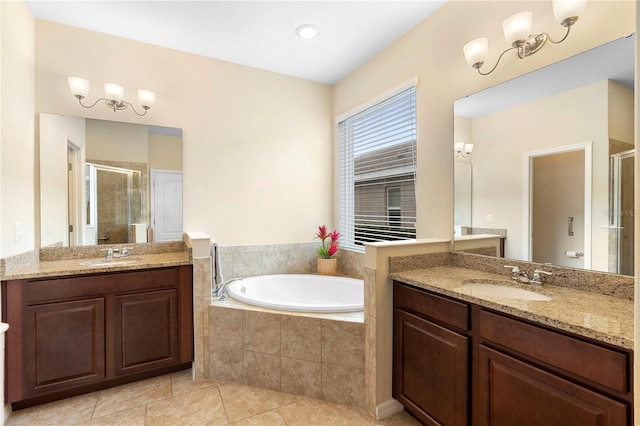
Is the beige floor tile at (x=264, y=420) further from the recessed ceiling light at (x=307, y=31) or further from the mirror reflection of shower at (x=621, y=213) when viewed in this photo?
the recessed ceiling light at (x=307, y=31)

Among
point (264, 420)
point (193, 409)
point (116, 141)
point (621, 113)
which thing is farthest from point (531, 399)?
point (116, 141)

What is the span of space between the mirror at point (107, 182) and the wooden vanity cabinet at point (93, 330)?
0.58 metres

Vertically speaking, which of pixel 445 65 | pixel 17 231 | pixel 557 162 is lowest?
pixel 17 231

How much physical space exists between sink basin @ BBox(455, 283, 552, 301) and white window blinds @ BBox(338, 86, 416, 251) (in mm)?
835

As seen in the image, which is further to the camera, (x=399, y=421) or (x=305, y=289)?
(x=305, y=289)

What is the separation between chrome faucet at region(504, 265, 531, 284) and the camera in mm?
1594

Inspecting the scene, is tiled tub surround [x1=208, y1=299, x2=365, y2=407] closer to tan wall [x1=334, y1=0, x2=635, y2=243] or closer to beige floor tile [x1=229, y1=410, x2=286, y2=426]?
beige floor tile [x1=229, y1=410, x2=286, y2=426]

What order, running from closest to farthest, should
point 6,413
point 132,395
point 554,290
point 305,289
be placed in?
point 554,290 → point 6,413 → point 132,395 → point 305,289

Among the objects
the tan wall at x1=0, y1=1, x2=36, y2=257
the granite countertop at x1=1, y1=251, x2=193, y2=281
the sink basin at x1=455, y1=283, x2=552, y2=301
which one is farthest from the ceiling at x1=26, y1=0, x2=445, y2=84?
the sink basin at x1=455, y1=283, x2=552, y2=301

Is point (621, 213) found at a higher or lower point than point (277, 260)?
higher

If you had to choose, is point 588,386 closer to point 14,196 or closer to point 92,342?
point 92,342

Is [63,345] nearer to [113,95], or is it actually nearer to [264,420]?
[264,420]

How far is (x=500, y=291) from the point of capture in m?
1.65

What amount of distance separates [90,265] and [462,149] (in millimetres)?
2727
